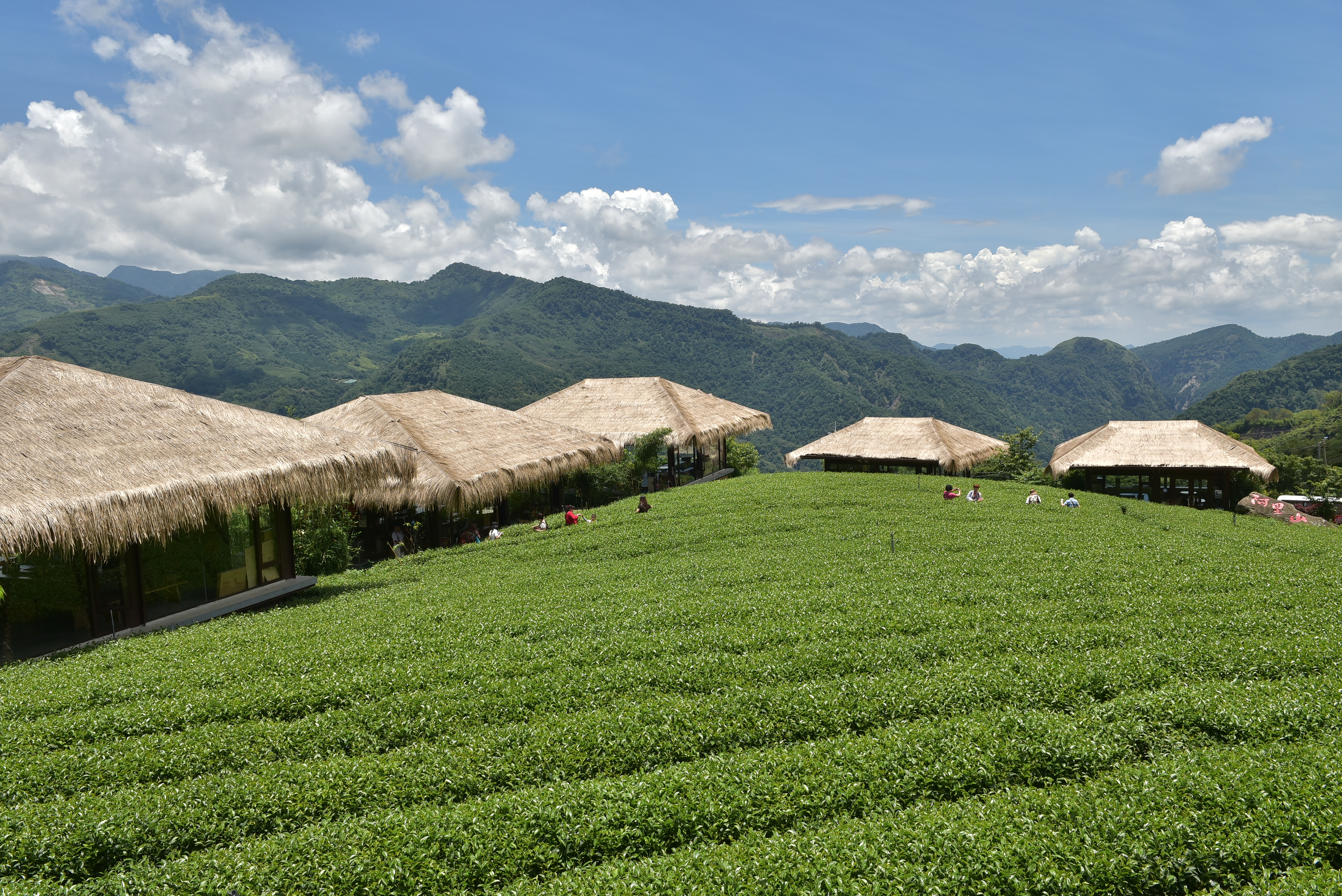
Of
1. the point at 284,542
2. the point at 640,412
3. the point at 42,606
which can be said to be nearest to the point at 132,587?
the point at 42,606

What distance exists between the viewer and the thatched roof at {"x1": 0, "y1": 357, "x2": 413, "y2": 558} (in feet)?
39.0

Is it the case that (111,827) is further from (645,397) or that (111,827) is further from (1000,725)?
(645,397)

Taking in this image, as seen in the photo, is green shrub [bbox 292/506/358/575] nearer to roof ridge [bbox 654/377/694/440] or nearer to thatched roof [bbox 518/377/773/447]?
thatched roof [bbox 518/377/773/447]

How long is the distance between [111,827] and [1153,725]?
10544 mm

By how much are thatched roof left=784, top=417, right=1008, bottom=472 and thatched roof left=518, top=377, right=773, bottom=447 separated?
12.2 ft

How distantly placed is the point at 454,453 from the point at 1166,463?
2705 cm

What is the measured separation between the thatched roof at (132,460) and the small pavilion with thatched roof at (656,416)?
555 inches

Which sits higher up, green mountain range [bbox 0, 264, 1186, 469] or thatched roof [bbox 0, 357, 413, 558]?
green mountain range [bbox 0, 264, 1186, 469]

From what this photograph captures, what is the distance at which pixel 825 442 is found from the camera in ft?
116

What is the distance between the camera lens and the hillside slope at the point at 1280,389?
104750mm

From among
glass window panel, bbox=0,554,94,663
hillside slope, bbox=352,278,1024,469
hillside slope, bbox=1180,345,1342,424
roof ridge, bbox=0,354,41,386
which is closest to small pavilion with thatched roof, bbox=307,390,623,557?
glass window panel, bbox=0,554,94,663

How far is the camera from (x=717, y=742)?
7953 millimetres

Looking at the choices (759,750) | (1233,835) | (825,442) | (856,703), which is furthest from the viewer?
(825,442)

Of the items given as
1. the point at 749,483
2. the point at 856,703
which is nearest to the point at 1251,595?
the point at 856,703
